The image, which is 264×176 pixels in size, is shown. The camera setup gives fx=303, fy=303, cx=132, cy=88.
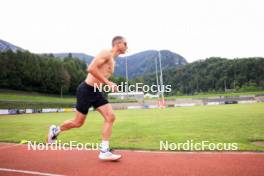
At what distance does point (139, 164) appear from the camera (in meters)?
5.50

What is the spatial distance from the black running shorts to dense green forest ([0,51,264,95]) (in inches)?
2601

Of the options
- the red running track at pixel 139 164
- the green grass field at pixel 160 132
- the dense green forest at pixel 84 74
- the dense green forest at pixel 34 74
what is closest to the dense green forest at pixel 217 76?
the dense green forest at pixel 84 74

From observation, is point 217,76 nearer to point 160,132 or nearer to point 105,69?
point 160,132

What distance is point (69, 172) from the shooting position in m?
4.93

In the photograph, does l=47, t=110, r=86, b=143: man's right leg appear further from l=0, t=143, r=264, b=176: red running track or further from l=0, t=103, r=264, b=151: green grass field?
l=0, t=103, r=264, b=151: green grass field

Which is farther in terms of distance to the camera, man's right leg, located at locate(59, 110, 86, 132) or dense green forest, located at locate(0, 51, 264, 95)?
dense green forest, located at locate(0, 51, 264, 95)

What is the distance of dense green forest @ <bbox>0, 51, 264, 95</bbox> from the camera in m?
70.4

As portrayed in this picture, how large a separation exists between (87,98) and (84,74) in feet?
313

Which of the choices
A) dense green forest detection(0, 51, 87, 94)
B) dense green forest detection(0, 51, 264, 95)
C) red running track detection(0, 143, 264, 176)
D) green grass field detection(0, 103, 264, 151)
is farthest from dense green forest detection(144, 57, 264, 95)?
red running track detection(0, 143, 264, 176)

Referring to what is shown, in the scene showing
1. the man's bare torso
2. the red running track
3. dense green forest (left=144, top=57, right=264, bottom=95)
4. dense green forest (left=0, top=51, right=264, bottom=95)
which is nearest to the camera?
the red running track

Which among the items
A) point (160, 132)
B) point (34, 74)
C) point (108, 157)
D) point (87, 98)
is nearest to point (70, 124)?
point (87, 98)

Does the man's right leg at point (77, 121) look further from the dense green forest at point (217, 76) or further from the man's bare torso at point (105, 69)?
the dense green forest at point (217, 76)

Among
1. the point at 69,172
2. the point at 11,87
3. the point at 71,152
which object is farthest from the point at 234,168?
the point at 11,87

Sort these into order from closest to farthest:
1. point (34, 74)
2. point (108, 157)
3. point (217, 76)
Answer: point (108, 157)
point (34, 74)
point (217, 76)
